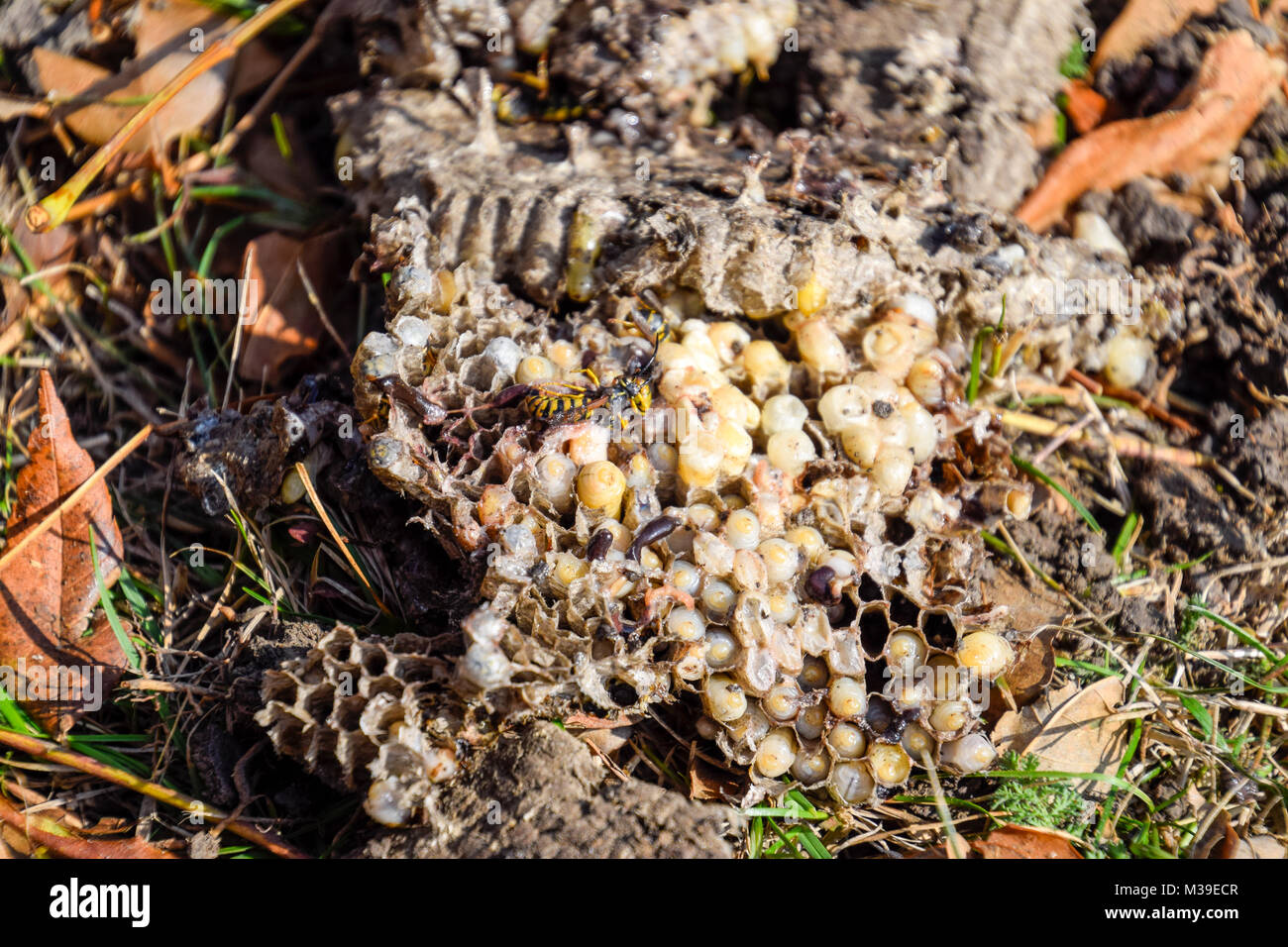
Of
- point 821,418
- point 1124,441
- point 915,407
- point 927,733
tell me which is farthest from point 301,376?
point 1124,441

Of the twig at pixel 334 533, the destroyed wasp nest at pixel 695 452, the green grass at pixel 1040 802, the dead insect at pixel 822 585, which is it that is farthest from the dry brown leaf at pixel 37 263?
the green grass at pixel 1040 802

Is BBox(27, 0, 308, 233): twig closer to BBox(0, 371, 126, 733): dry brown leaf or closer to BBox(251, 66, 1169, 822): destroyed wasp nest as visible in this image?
BBox(0, 371, 126, 733): dry brown leaf

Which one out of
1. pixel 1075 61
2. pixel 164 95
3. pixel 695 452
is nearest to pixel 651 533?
pixel 695 452

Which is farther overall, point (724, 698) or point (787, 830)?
point (787, 830)

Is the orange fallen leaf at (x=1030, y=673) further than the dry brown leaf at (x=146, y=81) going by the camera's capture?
No

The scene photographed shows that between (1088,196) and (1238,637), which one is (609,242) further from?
(1238,637)

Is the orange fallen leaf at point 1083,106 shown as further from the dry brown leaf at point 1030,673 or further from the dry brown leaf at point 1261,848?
the dry brown leaf at point 1261,848

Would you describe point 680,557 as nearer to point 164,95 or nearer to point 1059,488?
point 1059,488
